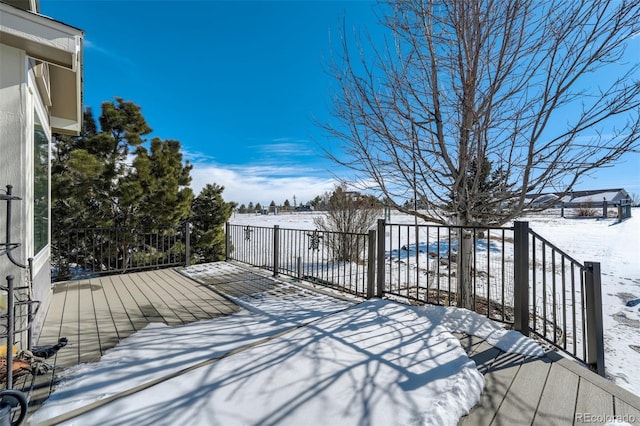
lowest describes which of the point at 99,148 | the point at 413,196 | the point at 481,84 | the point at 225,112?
the point at 413,196

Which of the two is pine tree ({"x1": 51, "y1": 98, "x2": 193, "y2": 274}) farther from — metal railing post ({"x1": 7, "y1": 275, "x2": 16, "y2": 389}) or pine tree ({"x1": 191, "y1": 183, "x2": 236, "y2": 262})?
metal railing post ({"x1": 7, "y1": 275, "x2": 16, "y2": 389})

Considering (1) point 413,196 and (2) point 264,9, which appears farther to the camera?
(2) point 264,9

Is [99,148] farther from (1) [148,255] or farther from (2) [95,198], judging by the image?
(1) [148,255]

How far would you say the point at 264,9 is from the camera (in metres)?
5.50

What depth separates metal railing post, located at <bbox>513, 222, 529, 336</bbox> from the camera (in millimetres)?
2580

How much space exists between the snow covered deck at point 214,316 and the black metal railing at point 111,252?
3.39 feet

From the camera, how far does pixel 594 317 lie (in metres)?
2.20

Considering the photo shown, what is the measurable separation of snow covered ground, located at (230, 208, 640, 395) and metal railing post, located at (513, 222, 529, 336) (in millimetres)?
798

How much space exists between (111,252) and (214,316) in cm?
412

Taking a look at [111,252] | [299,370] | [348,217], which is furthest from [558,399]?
[111,252]

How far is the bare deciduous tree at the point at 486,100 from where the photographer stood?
3.13 metres

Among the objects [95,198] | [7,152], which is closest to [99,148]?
[95,198]

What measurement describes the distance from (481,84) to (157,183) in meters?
5.99

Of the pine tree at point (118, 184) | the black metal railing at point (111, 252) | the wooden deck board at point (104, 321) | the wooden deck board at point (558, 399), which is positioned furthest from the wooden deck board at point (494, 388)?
the pine tree at point (118, 184)
